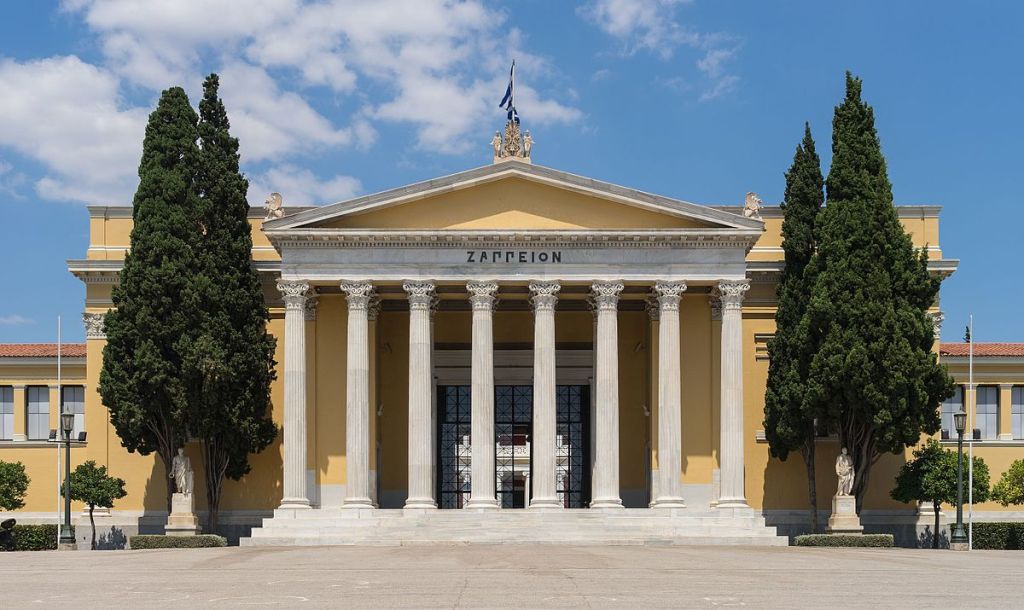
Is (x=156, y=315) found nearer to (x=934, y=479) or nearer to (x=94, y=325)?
(x=94, y=325)

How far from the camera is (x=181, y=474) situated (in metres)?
50.8

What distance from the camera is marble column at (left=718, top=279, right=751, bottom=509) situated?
2010 inches

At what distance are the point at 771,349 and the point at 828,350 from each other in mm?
3505

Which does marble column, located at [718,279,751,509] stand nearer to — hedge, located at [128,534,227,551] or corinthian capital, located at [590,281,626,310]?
corinthian capital, located at [590,281,626,310]

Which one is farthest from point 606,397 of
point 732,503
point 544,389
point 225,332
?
point 225,332

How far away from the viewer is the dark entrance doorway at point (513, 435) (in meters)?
58.8

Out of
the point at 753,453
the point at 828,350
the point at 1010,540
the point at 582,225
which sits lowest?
the point at 1010,540

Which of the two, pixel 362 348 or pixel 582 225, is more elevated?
pixel 582 225

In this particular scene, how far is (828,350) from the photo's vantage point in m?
49.8

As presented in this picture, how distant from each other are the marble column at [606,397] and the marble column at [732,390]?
13.2 feet

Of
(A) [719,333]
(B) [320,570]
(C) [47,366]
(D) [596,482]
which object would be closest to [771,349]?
(A) [719,333]

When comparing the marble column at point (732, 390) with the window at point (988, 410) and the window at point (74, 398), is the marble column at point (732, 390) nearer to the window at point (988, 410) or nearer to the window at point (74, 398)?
the window at point (988, 410)

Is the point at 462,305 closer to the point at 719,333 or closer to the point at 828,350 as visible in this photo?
the point at 719,333

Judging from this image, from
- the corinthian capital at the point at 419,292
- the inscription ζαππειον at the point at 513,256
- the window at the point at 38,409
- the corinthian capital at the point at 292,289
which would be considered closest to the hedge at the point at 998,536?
the inscription ζαππειον at the point at 513,256
